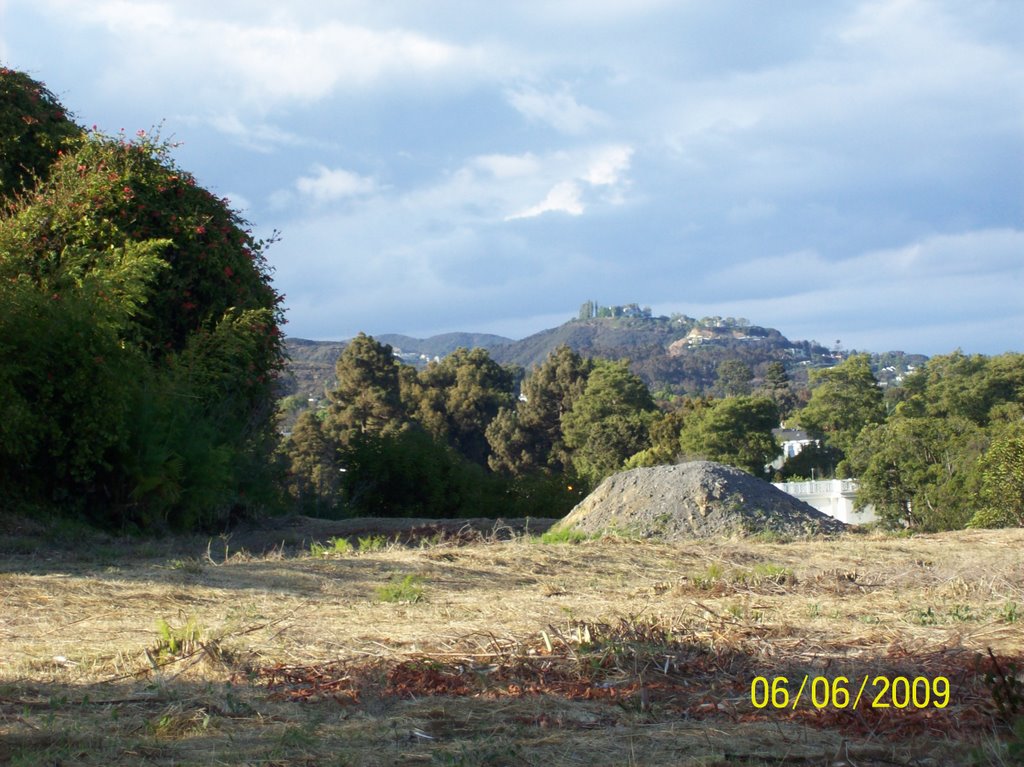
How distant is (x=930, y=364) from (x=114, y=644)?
63.8 metres

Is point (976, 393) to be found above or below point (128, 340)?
above

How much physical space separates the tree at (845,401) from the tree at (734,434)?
810 cm

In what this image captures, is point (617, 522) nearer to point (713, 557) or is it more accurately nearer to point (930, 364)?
point (713, 557)

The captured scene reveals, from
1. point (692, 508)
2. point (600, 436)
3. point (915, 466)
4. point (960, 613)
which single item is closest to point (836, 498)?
point (915, 466)

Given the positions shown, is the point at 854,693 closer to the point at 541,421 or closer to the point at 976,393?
the point at 976,393

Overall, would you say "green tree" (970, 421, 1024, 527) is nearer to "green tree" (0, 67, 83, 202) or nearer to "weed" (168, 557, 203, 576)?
"weed" (168, 557, 203, 576)

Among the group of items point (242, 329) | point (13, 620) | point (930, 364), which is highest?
point (930, 364)

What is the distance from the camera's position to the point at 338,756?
3.71 metres

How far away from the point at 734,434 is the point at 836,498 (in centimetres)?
925

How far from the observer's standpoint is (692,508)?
1271cm

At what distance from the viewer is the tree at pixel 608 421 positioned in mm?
48781

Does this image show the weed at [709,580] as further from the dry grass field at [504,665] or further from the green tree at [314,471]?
the green tree at [314,471]

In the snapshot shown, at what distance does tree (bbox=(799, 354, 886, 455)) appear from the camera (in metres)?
57.8

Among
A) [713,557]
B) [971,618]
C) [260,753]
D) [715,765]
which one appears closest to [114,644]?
[260,753]
